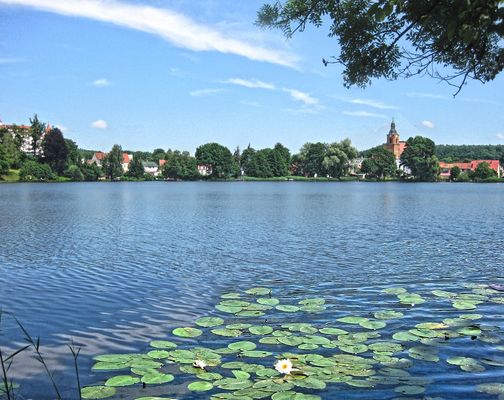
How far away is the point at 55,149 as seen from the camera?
139625 mm

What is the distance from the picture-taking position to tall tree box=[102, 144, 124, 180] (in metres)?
164

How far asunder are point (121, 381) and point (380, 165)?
186024 mm

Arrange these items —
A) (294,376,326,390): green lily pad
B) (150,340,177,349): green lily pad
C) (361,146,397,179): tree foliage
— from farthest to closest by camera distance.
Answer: (361,146,397,179): tree foliage
(150,340,177,349): green lily pad
(294,376,326,390): green lily pad

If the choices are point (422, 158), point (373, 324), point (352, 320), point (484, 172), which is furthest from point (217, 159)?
point (373, 324)

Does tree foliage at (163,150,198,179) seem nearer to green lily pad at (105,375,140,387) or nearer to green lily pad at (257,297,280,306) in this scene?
green lily pad at (257,297,280,306)

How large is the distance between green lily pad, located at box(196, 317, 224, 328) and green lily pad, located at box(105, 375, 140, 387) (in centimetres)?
306

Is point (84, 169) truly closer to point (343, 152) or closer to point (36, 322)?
point (343, 152)

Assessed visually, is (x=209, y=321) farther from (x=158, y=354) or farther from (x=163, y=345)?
(x=158, y=354)

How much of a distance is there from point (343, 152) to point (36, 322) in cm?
15068

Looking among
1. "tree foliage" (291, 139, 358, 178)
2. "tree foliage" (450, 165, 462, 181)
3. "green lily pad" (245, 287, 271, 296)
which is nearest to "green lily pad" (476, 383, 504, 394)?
"green lily pad" (245, 287, 271, 296)

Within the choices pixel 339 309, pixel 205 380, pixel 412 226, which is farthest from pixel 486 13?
pixel 412 226

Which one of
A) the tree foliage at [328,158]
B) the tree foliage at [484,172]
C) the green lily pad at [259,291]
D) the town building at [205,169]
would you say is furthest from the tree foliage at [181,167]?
the green lily pad at [259,291]

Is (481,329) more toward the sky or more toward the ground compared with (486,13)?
more toward the ground

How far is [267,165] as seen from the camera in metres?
193
